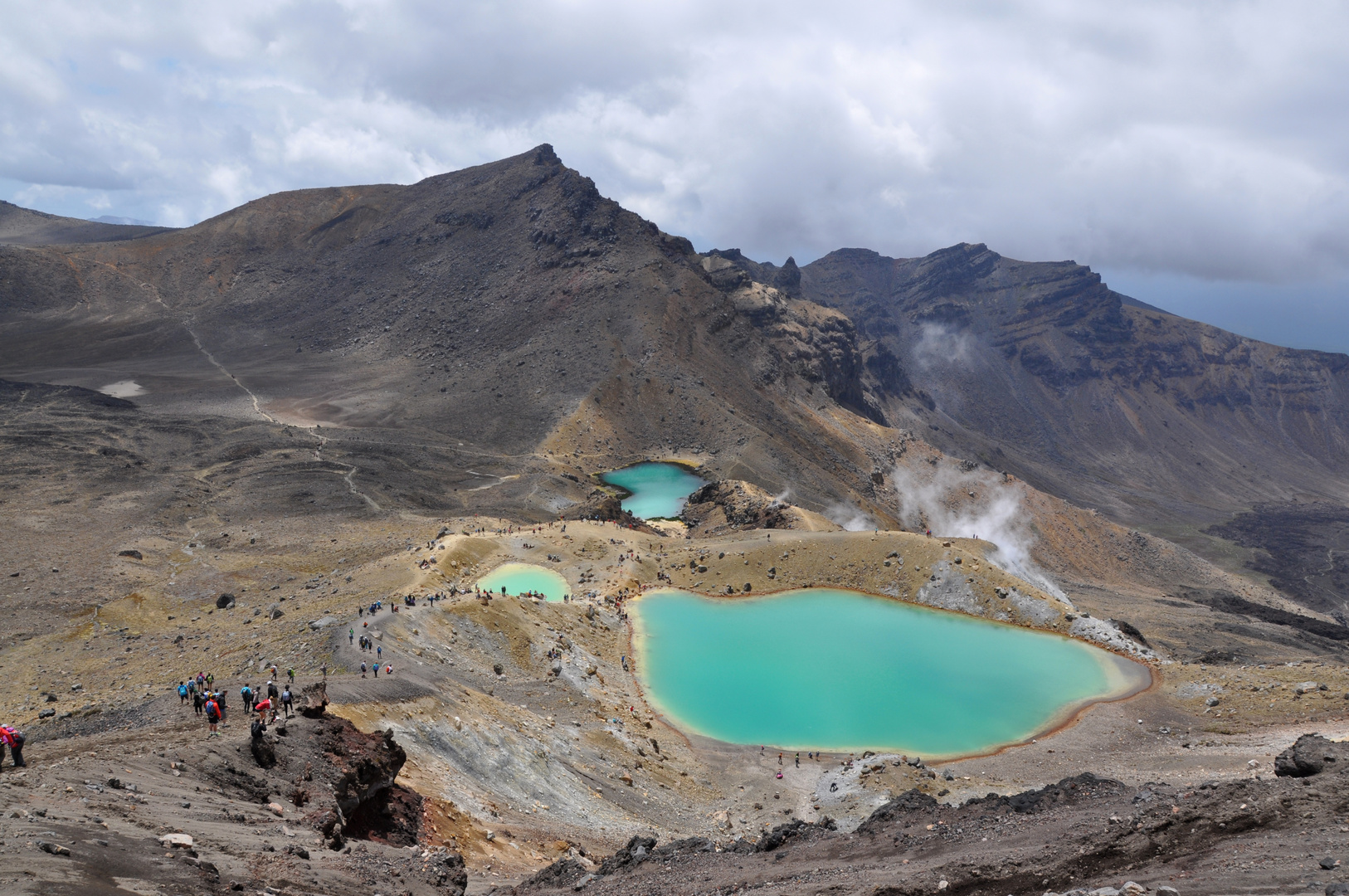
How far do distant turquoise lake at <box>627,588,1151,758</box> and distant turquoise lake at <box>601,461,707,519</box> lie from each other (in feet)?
125

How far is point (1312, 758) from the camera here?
22.5m

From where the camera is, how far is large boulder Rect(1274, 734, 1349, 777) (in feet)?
72.0

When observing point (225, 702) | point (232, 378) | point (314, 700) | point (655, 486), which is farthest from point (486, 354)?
point (314, 700)

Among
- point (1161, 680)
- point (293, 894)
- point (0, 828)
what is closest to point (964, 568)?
point (1161, 680)

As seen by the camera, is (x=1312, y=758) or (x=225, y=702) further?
(x=225, y=702)

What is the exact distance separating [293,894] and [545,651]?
28.2m

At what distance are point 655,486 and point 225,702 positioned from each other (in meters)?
81.9

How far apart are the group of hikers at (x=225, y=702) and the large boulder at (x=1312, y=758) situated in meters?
30.1

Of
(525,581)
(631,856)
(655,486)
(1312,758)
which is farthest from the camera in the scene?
(655,486)

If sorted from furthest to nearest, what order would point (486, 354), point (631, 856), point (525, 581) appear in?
point (486, 354)
point (525, 581)
point (631, 856)

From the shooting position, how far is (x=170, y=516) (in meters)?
73.4

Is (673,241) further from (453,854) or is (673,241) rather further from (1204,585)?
(453,854)

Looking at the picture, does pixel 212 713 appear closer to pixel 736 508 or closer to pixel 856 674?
pixel 856 674

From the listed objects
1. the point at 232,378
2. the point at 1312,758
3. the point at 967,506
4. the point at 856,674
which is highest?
the point at 232,378
